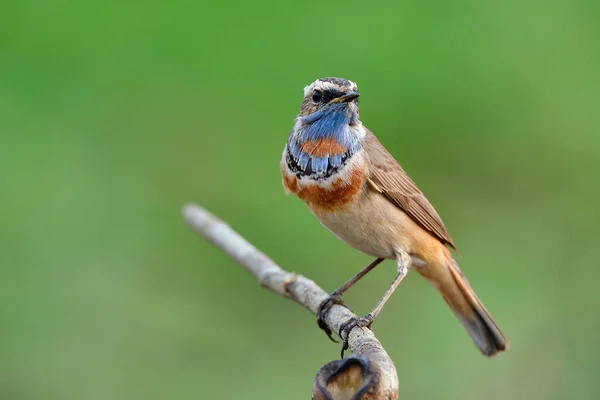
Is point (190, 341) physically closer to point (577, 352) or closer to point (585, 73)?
point (577, 352)

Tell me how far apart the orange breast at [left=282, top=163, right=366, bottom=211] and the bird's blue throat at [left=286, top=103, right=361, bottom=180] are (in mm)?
46

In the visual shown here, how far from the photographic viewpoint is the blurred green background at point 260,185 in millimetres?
6094

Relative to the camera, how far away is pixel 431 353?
6145 millimetres

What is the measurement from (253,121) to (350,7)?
1.16 metres

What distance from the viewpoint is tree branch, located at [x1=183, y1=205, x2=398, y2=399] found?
2707 millimetres

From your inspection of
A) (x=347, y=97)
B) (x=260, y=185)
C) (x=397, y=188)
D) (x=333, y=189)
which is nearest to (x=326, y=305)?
(x=333, y=189)

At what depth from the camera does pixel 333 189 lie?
4.59 m

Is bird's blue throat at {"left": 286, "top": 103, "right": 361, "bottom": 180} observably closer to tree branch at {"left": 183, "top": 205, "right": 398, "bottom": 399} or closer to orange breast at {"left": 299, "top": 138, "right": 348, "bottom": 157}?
orange breast at {"left": 299, "top": 138, "right": 348, "bottom": 157}

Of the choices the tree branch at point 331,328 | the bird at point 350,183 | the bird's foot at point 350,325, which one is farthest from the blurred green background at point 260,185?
the bird's foot at point 350,325

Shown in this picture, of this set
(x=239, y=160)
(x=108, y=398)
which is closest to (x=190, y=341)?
(x=108, y=398)

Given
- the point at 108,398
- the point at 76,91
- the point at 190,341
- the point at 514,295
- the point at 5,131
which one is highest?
the point at 76,91

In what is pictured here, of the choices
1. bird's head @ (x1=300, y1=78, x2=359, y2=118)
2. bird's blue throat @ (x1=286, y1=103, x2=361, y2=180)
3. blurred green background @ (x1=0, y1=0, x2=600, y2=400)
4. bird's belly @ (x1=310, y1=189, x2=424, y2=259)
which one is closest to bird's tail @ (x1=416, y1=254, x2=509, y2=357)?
bird's belly @ (x1=310, y1=189, x2=424, y2=259)

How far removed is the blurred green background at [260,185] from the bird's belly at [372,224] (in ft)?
4.62

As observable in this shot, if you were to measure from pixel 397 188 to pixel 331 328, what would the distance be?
847 mm
